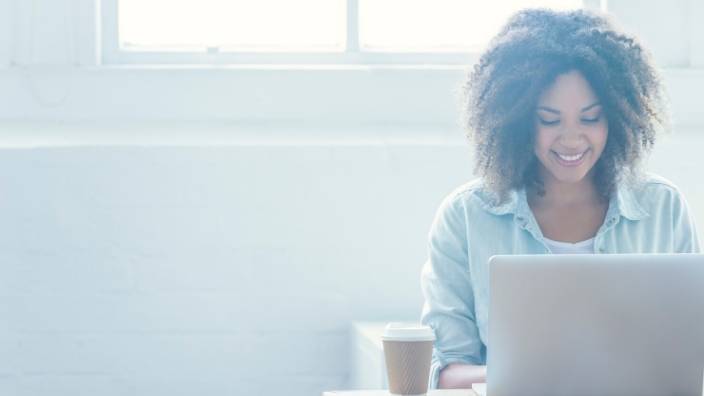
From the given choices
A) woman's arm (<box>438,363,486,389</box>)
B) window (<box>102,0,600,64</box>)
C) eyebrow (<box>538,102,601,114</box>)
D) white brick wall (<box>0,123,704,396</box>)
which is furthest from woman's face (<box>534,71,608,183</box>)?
window (<box>102,0,600,64</box>)

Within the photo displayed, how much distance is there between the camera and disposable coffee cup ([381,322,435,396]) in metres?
1.62

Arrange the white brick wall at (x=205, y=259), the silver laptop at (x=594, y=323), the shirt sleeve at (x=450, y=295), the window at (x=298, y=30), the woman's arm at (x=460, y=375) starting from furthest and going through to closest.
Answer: the window at (x=298, y=30) < the white brick wall at (x=205, y=259) < the shirt sleeve at (x=450, y=295) < the woman's arm at (x=460, y=375) < the silver laptop at (x=594, y=323)

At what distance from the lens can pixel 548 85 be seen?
2.17 metres

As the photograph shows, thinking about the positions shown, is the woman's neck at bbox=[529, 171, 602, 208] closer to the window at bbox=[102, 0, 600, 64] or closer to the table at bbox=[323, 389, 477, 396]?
the table at bbox=[323, 389, 477, 396]

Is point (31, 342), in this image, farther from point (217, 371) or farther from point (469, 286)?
point (469, 286)

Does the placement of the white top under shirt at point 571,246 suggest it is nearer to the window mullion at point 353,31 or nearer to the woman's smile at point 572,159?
the woman's smile at point 572,159

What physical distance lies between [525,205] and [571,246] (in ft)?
0.37

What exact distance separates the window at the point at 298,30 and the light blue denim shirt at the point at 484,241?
3.88ft

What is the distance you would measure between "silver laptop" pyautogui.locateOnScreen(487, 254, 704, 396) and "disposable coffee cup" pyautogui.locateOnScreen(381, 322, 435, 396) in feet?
0.43

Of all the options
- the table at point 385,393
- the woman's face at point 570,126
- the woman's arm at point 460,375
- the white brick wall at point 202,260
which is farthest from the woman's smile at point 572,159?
the white brick wall at point 202,260

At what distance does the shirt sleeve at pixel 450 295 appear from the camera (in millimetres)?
2107

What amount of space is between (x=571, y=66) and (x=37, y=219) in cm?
148

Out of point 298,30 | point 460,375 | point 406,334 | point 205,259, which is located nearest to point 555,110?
point 460,375

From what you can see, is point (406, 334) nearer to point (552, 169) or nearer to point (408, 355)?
point (408, 355)
